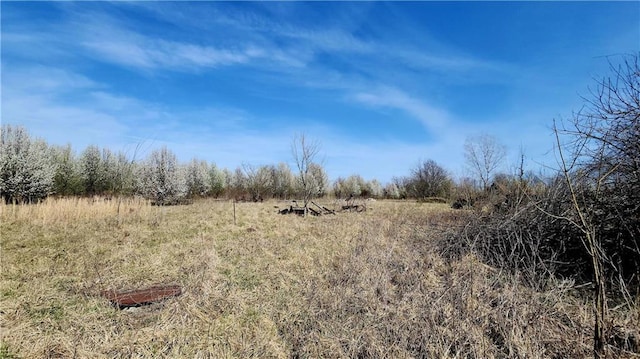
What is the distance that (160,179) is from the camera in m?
23.5

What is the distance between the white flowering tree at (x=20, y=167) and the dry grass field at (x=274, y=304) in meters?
10.2

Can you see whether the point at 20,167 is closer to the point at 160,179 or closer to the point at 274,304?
the point at 160,179

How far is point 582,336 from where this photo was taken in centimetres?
342

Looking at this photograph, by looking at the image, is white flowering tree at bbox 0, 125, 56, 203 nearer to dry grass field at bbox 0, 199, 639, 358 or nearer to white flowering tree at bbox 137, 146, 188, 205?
white flowering tree at bbox 137, 146, 188, 205

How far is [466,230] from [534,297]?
3.08 metres

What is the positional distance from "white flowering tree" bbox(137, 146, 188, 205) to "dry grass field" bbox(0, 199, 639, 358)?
1572 cm

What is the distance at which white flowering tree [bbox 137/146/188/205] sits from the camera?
23.2 m

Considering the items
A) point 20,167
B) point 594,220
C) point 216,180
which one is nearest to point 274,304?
point 594,220

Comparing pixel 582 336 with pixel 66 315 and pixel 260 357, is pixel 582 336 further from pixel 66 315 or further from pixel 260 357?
pixel 66 315

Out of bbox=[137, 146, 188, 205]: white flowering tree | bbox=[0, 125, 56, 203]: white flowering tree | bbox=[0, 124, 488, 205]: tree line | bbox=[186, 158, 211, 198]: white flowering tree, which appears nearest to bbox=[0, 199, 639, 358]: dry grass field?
bbox=[0, 124, 488, 205]: tree line

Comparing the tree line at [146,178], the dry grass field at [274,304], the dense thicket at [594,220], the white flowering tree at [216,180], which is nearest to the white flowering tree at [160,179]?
the tree line at [146,178]

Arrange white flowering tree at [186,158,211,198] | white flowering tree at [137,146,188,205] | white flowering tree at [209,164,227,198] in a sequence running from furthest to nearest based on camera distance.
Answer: white flowering tree at [209,164,227,198] → white flowering tree at [186,158,211,198] → white flowering tree at [137,146,188,205]

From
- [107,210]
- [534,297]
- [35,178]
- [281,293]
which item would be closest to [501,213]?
[534,297]

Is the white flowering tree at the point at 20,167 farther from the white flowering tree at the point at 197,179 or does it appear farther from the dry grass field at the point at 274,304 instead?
the white flowering tree at the point at 197,179
